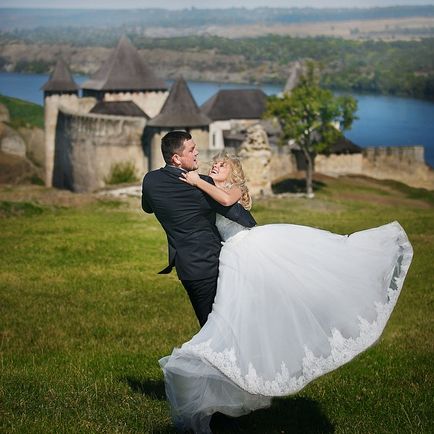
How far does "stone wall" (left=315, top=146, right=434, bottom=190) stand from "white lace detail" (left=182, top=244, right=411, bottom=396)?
1899 inches

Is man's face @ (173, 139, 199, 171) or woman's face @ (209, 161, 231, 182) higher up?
man's face @ (173, 139, 199, 171)

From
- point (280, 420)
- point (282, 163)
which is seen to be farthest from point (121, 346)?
point (282, 163)

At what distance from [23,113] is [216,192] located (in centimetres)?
7046

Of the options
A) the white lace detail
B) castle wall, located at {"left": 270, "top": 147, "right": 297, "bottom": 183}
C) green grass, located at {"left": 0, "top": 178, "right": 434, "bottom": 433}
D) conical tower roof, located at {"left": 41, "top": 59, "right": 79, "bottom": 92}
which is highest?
the white lace detail

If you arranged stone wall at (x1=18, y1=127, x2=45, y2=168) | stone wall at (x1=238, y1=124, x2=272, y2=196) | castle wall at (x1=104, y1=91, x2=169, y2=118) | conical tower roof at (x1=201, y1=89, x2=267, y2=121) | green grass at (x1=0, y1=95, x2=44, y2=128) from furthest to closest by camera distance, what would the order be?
1. green grass at (x1=0, y1=95, x2=44, y2=128)
2. stone wall at (x1=18, y1=127, x2=45, y2=168)
3. conical tower roof at (x1=201, y1=89, x2=267, y2=121)
4. castle wall at (x1=104, y1=91, x2=169, y2=118)
5. stone wall at (x1=238, y1=124, x2=272, y2=196)

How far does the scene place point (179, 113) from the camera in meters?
46.8

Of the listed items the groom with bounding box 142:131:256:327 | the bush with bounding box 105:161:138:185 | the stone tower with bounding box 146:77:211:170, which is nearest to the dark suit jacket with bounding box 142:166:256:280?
the groom with bounding box 142:131:256:327

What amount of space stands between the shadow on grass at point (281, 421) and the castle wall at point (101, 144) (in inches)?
1526

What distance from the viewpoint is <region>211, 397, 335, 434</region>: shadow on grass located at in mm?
6125

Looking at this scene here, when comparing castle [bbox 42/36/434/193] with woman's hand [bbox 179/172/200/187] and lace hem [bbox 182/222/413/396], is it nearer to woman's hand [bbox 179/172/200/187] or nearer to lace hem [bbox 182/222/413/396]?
woman's hand [bbox 179/172/200/187]

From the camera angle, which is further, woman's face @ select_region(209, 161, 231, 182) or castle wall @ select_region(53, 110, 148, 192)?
castle wall @ select_region(53, 110, 148, 192)

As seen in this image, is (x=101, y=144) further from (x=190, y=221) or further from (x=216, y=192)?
(x=216, y=192)

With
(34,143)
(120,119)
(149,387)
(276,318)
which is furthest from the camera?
(34,143)

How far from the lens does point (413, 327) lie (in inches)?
412
